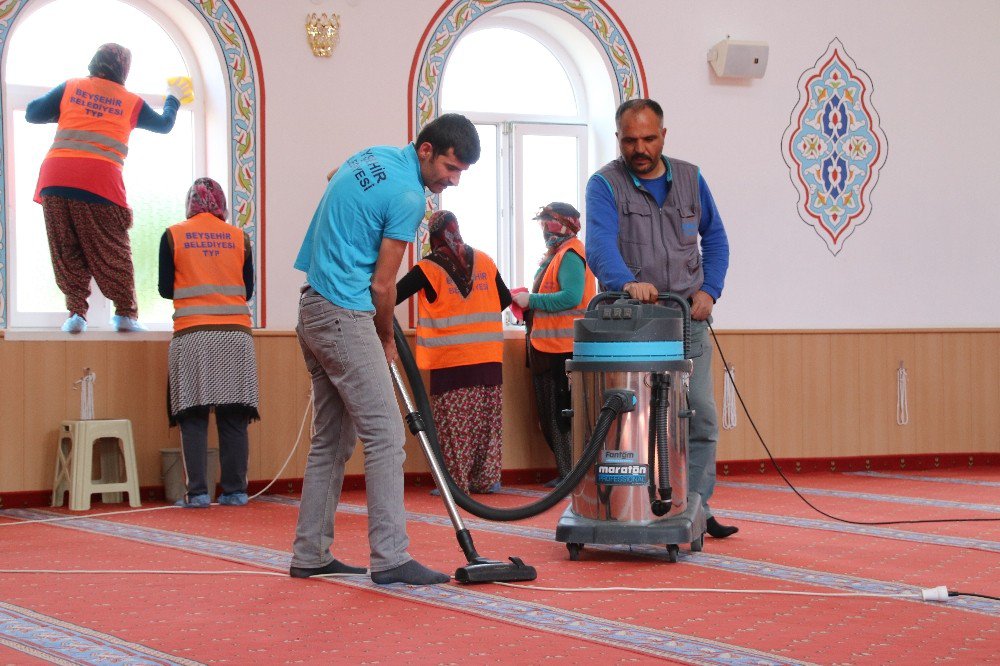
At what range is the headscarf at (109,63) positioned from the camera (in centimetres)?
617

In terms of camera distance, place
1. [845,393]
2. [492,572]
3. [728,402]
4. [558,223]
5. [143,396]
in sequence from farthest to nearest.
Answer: [845,393] < [728,402] < [558,223] < [143,396] < [492,572]

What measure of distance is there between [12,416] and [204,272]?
1.11 metres

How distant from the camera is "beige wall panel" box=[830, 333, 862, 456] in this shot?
767cm

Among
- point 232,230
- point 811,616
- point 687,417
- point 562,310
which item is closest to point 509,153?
point 562,310

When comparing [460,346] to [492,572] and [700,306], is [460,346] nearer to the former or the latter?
[700,306]

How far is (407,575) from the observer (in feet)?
11.7

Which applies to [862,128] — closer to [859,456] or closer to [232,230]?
[859,456]

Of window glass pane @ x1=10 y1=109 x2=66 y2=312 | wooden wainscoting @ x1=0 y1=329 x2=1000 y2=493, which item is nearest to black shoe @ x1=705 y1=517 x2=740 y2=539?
wooden wainscoting @ x1=0 y1=329 x2=1000 y2=493

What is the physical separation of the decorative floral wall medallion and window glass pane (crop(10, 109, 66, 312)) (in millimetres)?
4202

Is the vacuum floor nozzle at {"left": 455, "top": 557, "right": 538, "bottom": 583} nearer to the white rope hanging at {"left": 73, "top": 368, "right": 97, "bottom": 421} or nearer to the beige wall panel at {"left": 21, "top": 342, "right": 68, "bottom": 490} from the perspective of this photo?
the white rope hanging at {"left": 73, "top": 368, "right": 97, "bottom": 421}

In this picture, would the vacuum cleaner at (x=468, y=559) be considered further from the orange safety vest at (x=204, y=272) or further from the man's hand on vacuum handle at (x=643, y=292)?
the orange safety vest at (x=204, y=272)

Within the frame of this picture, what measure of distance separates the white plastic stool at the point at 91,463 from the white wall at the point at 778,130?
105 cm

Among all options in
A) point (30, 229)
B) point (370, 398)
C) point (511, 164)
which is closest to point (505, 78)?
point (511, 164)

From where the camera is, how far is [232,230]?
19.5 feet
